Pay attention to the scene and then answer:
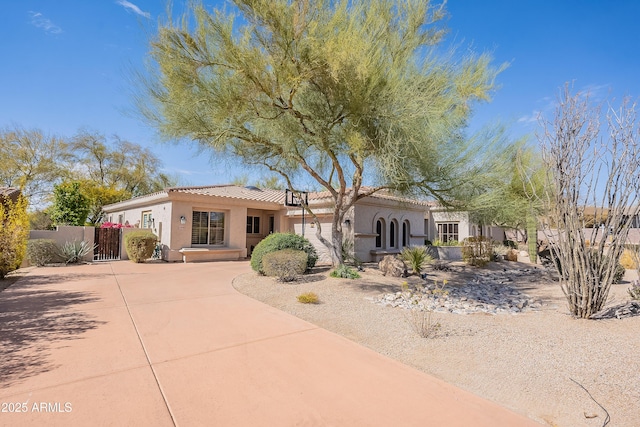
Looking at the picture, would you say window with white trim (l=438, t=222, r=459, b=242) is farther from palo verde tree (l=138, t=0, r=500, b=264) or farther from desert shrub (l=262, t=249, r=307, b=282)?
desert shrub (l=262, t=249, r=307, b=282)

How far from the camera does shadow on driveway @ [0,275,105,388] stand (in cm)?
385

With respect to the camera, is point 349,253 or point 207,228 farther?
point 207,228

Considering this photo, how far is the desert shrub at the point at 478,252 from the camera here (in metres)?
17.0

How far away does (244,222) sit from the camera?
18047mm

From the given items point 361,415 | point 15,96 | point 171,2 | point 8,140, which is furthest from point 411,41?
point 8,140

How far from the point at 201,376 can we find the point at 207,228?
14161mm

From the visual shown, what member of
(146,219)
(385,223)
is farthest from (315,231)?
(146,219)

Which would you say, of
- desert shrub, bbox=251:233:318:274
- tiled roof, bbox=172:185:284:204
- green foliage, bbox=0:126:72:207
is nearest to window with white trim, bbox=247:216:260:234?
tiled roof, bbox=172:185:284:204

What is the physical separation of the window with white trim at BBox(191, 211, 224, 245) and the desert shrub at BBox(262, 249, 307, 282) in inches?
287

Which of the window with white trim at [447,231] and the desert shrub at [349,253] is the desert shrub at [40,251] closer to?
the desert shrub at [349,253]

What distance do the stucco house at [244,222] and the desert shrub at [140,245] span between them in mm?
815

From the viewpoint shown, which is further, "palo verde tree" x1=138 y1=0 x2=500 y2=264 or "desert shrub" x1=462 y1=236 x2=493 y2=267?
"desert shrub" x1=462 y1=236 x2=493 y2=267

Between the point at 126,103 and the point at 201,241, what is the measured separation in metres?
8.89

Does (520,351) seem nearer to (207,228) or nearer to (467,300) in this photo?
(467,300)
